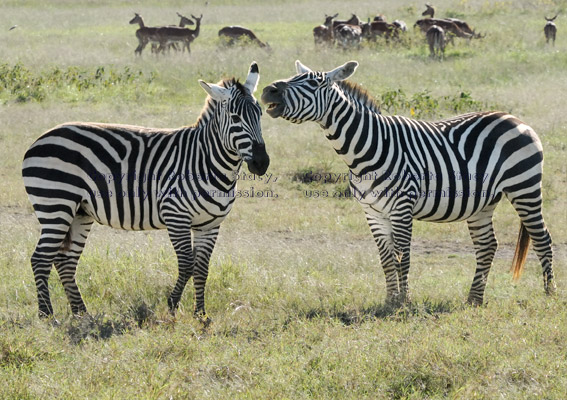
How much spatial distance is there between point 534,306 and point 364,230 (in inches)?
127

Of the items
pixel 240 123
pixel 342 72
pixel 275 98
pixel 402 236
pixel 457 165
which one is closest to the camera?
pixel 240 123

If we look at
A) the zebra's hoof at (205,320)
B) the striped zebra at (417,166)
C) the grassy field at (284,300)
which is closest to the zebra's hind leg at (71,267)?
the grassy field at (284,300)

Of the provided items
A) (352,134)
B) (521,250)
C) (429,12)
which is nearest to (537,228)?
(521,250)

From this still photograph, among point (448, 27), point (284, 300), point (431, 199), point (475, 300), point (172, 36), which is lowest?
point (475, 300)

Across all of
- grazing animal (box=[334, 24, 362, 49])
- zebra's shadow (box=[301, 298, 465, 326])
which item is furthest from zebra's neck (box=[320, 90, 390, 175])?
grazing animal (box=[334, 24, 362, 49])

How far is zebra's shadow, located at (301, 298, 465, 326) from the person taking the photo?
19.3ft

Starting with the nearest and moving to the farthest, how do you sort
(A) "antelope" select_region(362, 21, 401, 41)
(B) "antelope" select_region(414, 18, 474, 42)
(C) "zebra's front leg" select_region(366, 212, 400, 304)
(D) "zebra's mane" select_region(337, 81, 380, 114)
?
(C) "zebra's front leg" select_region(366, 212, 400, 304) < (D) "zebra's mane" select_region(337, 81, 380, 114) < (B) "antelope" select_region(414, 18, 474, 42) < (A) "antelope" select_region(362, 21, 401, 41)

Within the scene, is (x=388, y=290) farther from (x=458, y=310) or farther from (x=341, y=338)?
(x=341, y=338)

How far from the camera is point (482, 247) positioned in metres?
6.74

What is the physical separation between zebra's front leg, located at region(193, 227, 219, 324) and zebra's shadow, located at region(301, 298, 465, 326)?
0.87 meters

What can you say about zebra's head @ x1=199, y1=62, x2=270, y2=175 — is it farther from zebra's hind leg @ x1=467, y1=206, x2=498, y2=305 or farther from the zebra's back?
zebra's hind leg @ x1=467, y1=206, x2=498, y2=305

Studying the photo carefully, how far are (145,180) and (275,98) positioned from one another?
128 cm

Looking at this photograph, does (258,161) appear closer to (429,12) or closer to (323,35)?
(323,35)

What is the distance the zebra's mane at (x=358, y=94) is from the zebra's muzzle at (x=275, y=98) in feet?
2.23
